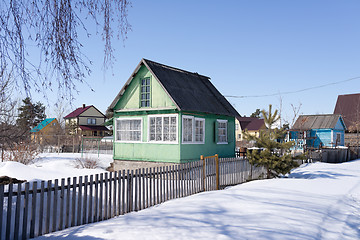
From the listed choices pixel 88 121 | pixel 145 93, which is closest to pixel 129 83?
pixel 145 93

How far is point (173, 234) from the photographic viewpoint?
5.54 meters

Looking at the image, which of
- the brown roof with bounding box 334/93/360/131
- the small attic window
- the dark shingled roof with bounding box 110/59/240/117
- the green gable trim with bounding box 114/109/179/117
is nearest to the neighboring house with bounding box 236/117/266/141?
the brown roof with bounding box 334/93/360/131

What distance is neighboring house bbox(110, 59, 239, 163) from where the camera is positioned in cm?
1555

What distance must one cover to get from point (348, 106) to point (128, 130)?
41.7 metres

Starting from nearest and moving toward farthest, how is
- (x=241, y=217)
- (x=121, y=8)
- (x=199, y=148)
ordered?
(x=121, y=8), (x=241, y=217), (x=199, y=148)

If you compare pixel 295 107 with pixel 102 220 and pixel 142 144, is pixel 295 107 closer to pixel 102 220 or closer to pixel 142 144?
pixel 142 144

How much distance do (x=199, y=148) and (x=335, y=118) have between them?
28721 millimetres

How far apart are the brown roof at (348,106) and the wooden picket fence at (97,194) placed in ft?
122

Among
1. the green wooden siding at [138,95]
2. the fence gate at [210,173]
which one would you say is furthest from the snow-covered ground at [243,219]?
the green wooden siding at [138,95]

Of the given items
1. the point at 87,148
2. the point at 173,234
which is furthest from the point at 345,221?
the point at 87,148

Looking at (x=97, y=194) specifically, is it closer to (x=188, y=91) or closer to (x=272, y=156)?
(x=272, y=156)

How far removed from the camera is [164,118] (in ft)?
52.3

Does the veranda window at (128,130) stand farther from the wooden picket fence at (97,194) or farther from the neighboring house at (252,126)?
the neighboring house at (252,126)

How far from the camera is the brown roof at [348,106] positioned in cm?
4425
